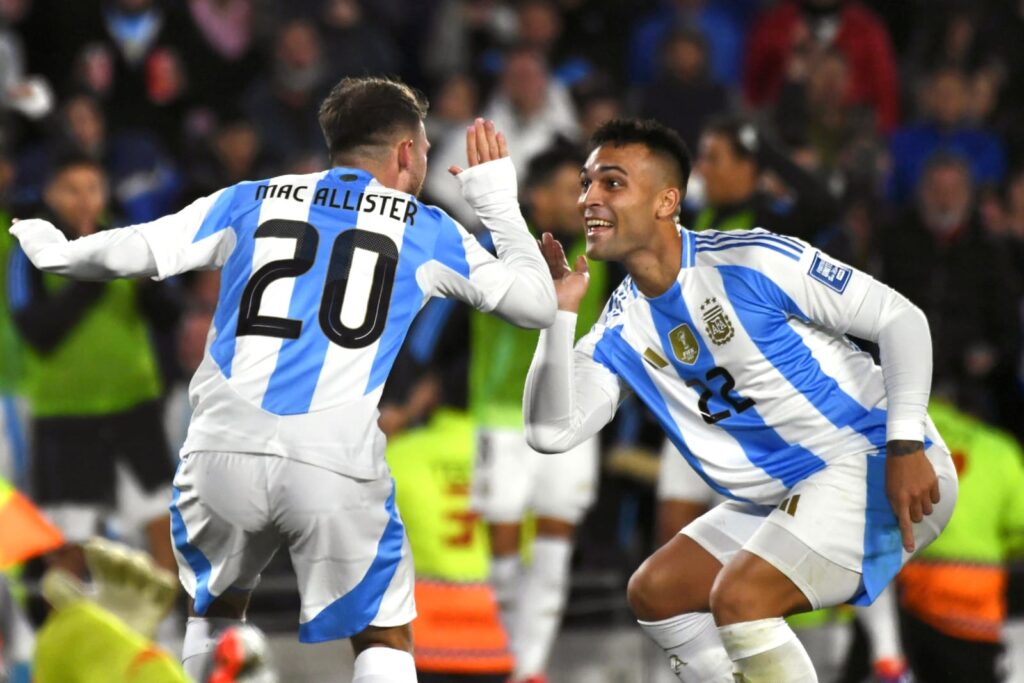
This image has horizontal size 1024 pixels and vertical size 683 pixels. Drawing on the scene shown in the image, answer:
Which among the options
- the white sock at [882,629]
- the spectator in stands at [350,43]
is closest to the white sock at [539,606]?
the white sock at [882,629]

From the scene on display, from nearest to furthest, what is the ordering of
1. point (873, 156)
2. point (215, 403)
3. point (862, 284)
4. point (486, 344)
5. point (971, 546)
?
point (215, 403) < point (862, 284) < point (971, 546) < point (486, 344) < point (873, 156)

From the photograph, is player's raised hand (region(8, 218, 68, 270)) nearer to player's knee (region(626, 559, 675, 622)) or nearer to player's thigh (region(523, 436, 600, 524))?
Answer: player's knee (region(626, 559, 675, 622))

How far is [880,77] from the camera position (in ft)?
35.7

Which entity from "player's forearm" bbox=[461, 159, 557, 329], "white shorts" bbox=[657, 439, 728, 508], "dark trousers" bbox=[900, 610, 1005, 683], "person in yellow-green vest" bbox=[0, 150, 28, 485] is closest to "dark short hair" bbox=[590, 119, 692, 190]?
"player's forearm" bbox=[461, 159, 557, 329]

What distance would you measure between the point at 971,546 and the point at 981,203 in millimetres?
3275

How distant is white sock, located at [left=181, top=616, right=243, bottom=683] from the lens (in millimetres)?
4648

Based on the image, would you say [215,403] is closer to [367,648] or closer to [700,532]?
[367,648]

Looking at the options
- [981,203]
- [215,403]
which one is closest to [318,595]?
[215,403]

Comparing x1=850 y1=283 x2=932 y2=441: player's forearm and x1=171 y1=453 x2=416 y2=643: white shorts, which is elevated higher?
x1=850 y1=283 x2=932 y2=441: player's forearm

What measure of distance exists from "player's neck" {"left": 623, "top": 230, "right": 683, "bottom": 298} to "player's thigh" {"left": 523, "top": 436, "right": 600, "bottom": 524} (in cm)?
283

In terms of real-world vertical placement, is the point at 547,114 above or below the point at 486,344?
above

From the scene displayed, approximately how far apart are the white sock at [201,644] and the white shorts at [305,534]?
110 millimetres

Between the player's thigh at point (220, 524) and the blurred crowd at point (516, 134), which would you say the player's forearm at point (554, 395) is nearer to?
the player's thigh at point (220, 524)

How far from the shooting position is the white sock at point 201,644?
465cm
